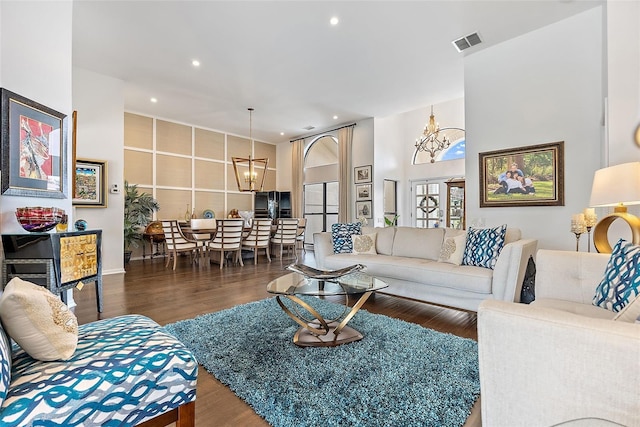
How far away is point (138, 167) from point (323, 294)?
21.8 ft

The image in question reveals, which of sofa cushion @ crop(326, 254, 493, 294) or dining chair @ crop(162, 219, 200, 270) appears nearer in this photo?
sofa cushion @ crop(326, 254, 493, 294)

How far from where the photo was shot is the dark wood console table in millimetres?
2377

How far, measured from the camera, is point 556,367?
84 cm

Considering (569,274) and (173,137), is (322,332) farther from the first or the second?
(173,137)

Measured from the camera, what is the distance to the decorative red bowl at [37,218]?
2445mm

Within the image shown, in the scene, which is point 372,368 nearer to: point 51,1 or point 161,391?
point 161,391

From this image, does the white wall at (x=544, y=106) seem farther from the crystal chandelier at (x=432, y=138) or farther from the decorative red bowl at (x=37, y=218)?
the decorative red bowl at (x=37, y=218)

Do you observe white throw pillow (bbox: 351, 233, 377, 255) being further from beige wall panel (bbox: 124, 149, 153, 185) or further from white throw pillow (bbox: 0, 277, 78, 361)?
beige wall panel (bbox: 124, 149, 153, 185)

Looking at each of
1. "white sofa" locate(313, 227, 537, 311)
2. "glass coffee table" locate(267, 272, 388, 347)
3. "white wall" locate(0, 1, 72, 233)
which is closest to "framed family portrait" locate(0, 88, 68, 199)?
"white wall" locate(0, 1, 72, 233)

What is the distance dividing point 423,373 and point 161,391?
4.76 ft

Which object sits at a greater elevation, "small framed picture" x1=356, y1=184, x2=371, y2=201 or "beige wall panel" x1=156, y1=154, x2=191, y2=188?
"beige wall panel" x1=156, y1=154, x2=191, y2=188

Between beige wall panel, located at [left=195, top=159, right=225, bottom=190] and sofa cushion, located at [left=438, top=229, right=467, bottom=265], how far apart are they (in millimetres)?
6728

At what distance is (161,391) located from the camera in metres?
1.17

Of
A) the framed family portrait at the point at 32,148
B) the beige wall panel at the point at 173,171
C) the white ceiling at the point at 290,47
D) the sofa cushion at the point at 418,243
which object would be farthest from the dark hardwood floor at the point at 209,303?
the white ceiling at the point at 290,47
